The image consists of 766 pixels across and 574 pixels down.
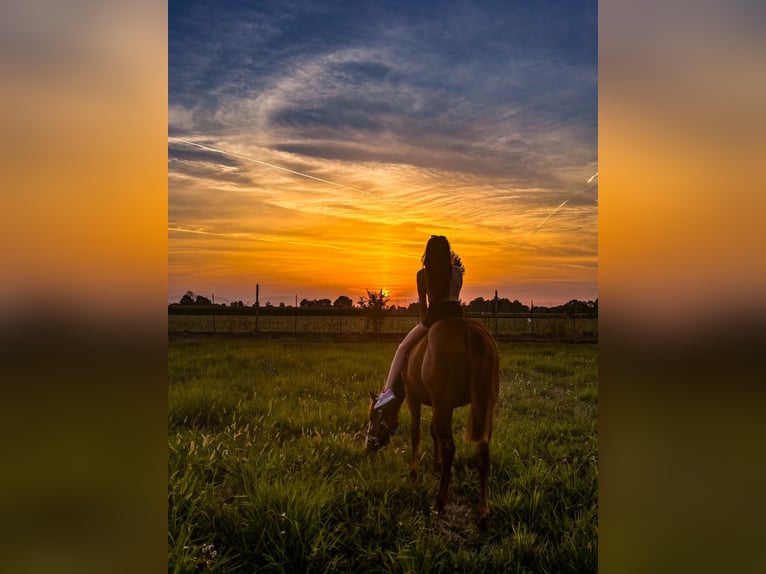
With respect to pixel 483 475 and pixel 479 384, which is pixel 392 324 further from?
pixel 483 475

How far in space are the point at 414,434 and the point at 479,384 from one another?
601 mm

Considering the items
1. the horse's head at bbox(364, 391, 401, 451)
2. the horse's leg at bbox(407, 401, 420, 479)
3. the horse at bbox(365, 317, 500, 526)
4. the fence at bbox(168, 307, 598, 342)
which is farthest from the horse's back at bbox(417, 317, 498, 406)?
the fence at bbox(168, 307, 598, 342)

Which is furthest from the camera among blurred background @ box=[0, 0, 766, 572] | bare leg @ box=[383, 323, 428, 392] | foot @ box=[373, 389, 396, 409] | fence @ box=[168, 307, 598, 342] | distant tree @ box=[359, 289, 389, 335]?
fence @ box=[168, 307, 598, 342]

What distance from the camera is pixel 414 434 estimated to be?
10.3 feet

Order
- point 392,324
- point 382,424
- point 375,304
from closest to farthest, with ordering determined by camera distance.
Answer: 1. point 382,424
2. point 375,304
3. point 392,324

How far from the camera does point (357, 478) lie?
3.08 metres

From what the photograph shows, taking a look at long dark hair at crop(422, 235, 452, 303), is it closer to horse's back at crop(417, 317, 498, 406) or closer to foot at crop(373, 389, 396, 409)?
horse's back at crop(417, 317, 498, 406)

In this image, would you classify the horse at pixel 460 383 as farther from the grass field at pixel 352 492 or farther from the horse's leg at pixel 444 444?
the grass field at pixel 352 492

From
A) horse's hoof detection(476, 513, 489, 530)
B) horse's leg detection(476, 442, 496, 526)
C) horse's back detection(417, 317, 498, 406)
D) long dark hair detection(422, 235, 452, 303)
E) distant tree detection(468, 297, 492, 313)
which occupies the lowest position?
horse's hoof detection(476, 513, 489, 530)

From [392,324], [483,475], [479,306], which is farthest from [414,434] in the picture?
[392,324]

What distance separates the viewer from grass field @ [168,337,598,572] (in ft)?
8.95

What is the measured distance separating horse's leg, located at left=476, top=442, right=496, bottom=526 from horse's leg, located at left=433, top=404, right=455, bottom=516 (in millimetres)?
156
